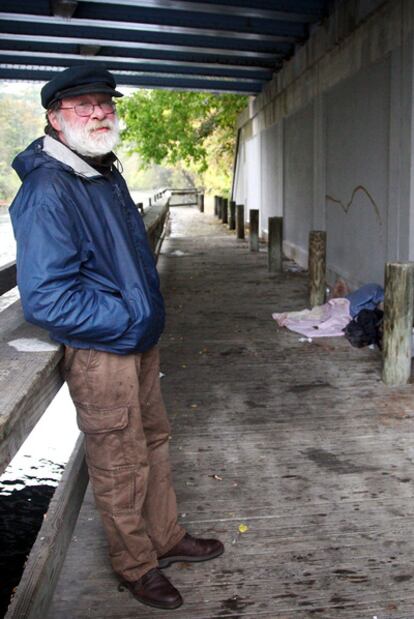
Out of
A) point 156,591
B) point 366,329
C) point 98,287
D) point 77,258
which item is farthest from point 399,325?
point 77,258

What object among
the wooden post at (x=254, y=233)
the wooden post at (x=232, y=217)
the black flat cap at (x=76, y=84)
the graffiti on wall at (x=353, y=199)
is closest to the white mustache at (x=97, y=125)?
the black flat cap at (x=76, y=84)

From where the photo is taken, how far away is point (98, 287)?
8.13ft

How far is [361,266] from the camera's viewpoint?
8.41 metres

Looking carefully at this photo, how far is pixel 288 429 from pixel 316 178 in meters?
6.78

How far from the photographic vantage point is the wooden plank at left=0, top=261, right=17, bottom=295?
12.7 feet

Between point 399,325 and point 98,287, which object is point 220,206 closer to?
point 399,325

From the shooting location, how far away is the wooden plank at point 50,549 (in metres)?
2.37

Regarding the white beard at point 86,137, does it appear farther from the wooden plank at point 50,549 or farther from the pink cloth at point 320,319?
the pink cloth at point 320,319

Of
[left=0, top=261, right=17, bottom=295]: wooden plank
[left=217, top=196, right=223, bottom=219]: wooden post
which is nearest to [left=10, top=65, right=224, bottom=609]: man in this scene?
[left=0, top=261, right=17, bottom=295]: wooden plank

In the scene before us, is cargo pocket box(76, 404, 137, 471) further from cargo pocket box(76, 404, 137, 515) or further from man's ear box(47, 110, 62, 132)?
Result: man's ear box(47, 110, 62, 132)

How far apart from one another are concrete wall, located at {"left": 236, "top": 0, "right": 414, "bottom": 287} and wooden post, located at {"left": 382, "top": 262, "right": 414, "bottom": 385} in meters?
1.27

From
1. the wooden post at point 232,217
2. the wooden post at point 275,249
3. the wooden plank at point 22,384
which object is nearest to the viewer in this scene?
the wooden plank at point 22,384

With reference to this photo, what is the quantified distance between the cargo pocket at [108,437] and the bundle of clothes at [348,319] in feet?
14.3

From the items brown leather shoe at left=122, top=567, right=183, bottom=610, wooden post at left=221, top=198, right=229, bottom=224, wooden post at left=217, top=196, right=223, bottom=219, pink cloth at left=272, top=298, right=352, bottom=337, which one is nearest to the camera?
brown leather shoe at left=122, top=567, right=183, bottom=610
